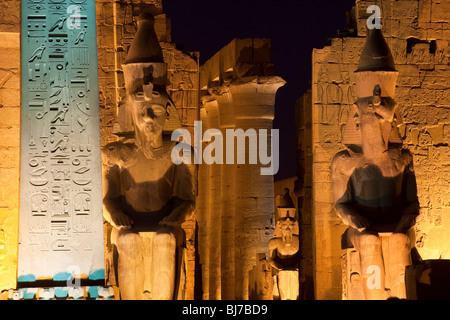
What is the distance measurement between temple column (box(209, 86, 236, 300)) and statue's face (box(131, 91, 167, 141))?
6495 millimetres

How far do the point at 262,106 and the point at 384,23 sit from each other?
3143 millimetres

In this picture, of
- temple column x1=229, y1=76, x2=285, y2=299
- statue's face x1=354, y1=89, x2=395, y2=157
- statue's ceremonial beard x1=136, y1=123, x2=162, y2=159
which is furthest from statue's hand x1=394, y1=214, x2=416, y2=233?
temple column x1=229, y1=76, x2=285, y2=299

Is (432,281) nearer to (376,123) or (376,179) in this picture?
(376,179)

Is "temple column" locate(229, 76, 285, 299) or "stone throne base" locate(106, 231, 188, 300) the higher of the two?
"temple column" locate(229, 76, 285, 299)

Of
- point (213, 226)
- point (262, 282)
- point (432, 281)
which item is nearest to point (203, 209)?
point (213, 226)

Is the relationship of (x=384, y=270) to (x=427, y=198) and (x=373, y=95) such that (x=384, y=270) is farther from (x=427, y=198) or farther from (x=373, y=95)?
(x=427, y=198)

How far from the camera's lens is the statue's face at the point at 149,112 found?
9.59 metres

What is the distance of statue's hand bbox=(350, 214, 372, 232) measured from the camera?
32.0 ft

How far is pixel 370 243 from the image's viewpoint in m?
9.62

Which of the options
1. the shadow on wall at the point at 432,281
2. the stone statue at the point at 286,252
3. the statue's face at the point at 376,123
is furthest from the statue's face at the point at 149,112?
the stone statue at the point at 286,252

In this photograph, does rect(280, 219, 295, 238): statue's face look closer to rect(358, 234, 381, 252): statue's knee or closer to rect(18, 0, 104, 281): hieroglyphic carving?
rect(358, 234, 381, 252): statue's knee

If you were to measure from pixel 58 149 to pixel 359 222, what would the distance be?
2.84 meters
